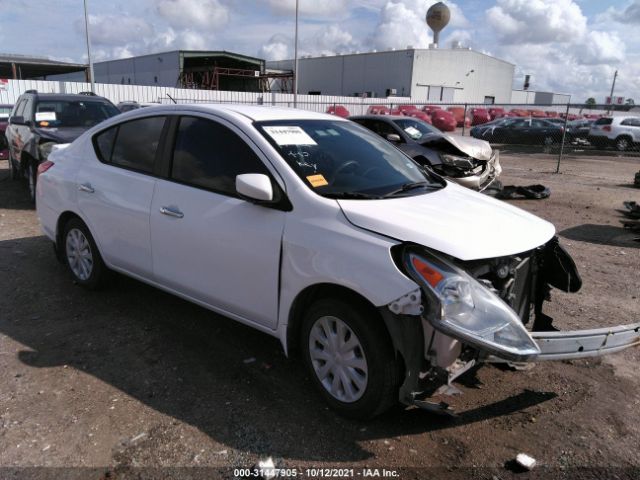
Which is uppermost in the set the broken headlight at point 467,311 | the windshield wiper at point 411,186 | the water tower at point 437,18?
the water tower at point 437,18

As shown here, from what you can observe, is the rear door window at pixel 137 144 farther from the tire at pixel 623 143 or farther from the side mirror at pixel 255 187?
the tire at pixel 623 143

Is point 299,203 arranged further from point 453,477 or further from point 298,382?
point 453,477

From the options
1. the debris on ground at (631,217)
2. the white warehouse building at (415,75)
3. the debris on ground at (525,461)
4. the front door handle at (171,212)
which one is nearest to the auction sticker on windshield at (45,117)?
the front door handle at (171,212)

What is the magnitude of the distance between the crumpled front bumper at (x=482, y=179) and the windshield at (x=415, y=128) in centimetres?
137

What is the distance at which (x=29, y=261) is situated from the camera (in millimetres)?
5770

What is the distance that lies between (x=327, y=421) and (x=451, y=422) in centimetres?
74

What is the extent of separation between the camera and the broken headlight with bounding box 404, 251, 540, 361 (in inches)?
97.1

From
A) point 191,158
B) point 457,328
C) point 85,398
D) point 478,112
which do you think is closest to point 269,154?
point 191,158

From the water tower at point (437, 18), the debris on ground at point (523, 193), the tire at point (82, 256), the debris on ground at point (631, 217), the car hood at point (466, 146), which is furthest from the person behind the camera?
the water tower at point (437, 18)

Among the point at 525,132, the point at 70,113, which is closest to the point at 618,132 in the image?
the point at 525,132

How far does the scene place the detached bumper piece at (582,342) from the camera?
2602 mm

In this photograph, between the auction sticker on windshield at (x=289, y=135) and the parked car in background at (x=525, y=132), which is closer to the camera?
the auction sticker on windshield at (x=289, y=135)

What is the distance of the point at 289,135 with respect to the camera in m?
3.47

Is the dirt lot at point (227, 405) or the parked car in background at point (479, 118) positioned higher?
the parked car in background at point (479, 118)
